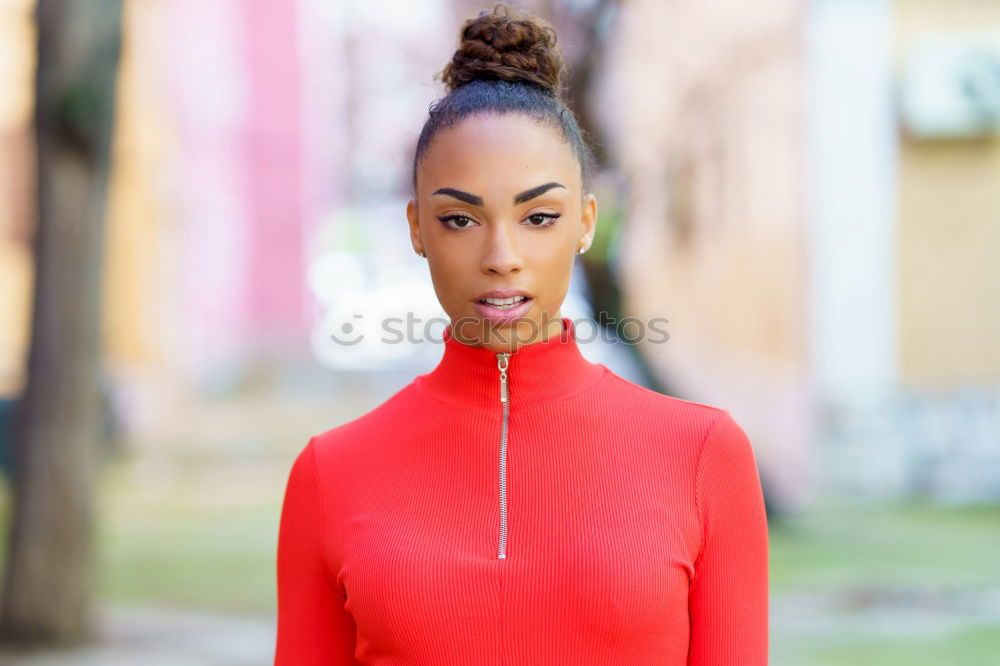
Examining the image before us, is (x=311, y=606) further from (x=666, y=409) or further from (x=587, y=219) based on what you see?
(x=587, y=219)

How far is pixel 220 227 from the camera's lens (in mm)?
18938

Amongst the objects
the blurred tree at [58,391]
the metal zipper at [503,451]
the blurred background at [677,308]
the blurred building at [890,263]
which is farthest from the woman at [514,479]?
the blurred building at [890,263]

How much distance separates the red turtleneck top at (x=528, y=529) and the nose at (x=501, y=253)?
0.51 ft

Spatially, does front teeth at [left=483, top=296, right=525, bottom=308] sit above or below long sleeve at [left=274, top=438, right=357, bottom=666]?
above

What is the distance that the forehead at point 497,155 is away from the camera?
5.26 ft

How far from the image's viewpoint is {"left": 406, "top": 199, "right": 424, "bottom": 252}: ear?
1729 millimetres

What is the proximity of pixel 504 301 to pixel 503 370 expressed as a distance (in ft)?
0.41

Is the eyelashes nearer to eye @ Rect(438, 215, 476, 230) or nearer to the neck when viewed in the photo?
eye @ Rect(438, 215, 476, 230)

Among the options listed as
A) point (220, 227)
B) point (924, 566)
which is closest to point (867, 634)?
point (924, 566)

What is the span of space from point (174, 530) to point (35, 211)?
156 inches

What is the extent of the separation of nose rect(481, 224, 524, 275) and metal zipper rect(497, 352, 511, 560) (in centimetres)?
16

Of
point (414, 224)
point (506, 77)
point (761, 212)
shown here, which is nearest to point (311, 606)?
point (414, 224)

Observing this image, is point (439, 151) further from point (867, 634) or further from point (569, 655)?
point (867, 634)

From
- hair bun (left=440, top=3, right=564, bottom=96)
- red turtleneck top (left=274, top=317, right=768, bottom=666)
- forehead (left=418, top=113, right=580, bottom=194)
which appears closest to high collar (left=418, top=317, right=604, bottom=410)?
red turtleneck top (left=274, top=317, right=768, bottom=666)
